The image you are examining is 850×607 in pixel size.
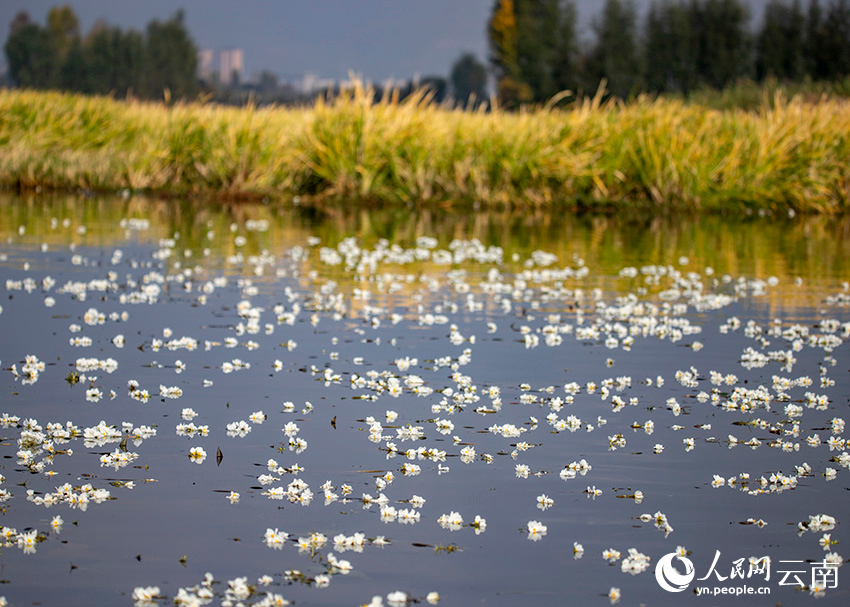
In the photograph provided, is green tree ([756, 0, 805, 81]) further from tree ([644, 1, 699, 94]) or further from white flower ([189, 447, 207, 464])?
white flower ([189, 447, 207, 464])

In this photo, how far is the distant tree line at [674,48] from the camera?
83188mm

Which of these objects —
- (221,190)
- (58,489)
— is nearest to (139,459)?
(58,489)

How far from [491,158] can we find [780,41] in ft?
225

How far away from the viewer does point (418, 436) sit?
5.93 meters

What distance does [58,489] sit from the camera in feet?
16.0

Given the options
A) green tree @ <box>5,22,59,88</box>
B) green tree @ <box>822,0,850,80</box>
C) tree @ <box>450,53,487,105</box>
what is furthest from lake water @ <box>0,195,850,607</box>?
tree @ <box>450,53,487,105</box>

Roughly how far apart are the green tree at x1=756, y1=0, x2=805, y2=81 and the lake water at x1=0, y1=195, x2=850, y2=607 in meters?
76.9

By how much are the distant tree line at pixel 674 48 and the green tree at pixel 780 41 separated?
8cm

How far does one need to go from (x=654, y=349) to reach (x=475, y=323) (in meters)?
1.70

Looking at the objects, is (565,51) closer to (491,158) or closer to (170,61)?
(170,61)

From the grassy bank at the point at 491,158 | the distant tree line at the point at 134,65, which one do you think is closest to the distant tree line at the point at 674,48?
the distant tree line at the point at 134,65

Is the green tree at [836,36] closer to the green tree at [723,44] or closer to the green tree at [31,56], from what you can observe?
the green tree at [723,44]

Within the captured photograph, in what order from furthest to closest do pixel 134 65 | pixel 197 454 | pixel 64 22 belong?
pixel 64 22
pixel 134 65
pixel 197 454

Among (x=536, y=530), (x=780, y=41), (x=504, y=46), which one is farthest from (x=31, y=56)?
(x=536, y=530)
